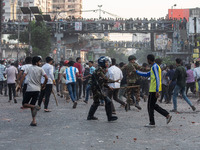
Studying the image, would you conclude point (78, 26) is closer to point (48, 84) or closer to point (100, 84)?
point (48, 84)

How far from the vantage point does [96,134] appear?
8734 millimetres

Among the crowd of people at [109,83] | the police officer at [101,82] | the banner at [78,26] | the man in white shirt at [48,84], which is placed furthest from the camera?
the banner at [78,26]

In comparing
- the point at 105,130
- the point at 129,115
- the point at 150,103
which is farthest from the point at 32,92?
the point at 129,115

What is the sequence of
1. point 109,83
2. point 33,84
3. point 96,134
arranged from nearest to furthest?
1. point 96,134
2. point 33,84
3. point 109,83

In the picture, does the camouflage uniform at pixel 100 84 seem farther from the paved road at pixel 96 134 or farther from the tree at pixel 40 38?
the tree at pixel 40 38

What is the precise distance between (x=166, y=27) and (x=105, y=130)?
63.5m

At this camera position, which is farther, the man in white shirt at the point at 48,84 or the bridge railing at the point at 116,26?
the bridge railing at the point at 116,26

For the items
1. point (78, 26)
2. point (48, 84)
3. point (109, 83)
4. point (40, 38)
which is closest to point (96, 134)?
point (109, 83)

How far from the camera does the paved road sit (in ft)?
24.1

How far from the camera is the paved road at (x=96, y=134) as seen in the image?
736 cm

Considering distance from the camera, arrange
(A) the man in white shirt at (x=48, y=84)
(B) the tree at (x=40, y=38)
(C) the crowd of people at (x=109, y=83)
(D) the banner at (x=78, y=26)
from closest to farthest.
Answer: (C) the crowd of people at (x=109, y=83)
(A) the man in white shirt at (x=48, y=84)
(B) the tree at (x=40, y=38)
(D) the banner at (x=78, y=26)

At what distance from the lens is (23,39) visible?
215 feet

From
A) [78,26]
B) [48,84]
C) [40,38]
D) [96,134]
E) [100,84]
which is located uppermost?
[78,26]

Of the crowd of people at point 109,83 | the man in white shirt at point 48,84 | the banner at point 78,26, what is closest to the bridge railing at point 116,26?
the banner at point 78,26
